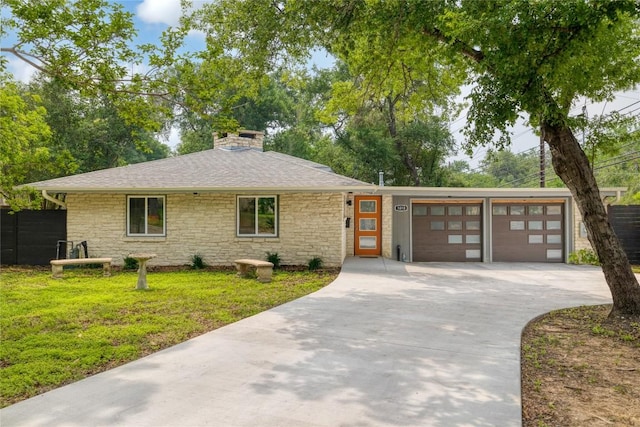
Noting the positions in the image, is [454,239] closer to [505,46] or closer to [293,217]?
[293,217]

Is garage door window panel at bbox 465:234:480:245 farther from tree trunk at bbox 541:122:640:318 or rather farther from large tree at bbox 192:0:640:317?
tree trunk at bbox 541:122:640:318

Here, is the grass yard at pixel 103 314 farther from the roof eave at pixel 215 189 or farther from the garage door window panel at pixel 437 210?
the garage door window panel at pixel 437 210

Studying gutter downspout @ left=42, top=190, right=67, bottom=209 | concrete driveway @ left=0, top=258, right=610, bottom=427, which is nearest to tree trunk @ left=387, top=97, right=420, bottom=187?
gutter downspout @ left=42, top=190, right=67, bottom=209

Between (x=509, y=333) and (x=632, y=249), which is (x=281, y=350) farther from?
(x=632, y=249)

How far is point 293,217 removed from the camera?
1170 centimetres

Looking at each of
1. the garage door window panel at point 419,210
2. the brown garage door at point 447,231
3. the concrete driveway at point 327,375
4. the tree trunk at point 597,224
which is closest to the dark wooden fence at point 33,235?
the concrete driveway at point 327,375

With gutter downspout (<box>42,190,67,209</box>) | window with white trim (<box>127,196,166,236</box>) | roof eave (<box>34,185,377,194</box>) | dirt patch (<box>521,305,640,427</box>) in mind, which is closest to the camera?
dirt patch (<box>521,305,640,427</box>)

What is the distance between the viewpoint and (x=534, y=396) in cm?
350

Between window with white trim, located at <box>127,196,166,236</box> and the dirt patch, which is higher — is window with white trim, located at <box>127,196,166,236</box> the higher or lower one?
the higher one

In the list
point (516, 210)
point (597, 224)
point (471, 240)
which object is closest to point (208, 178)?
point (471, 240)

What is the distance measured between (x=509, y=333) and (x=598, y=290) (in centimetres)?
450

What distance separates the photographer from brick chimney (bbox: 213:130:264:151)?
16594 millimetres

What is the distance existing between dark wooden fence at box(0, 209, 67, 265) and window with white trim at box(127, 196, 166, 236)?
1923 millimetres

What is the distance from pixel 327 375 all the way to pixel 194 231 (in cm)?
886
